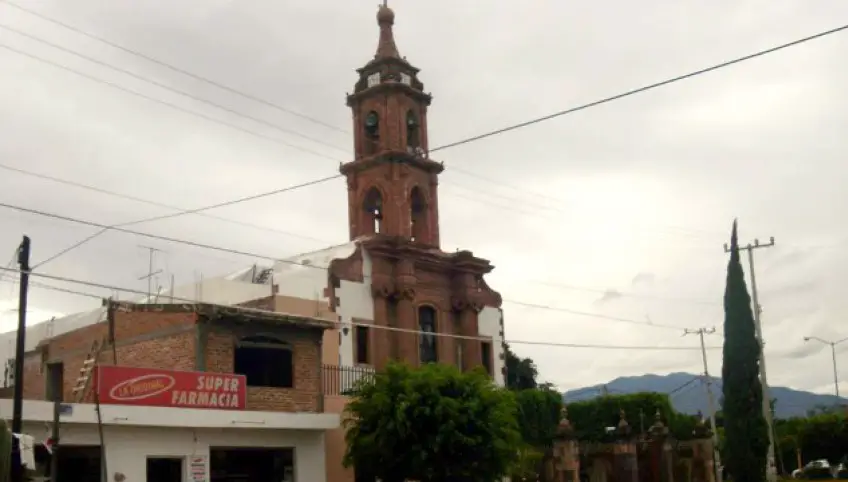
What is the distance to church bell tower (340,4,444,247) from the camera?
4144 cm

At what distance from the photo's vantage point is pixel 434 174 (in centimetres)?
Answer: 4375

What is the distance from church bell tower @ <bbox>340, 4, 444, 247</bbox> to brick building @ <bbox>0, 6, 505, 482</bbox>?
0.06 metres

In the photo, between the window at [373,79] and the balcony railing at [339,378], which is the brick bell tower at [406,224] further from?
the balcony railing at [339,378]

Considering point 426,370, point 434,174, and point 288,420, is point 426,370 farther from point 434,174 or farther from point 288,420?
point 434,174

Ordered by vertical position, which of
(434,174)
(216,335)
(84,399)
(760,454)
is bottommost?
(760,454)

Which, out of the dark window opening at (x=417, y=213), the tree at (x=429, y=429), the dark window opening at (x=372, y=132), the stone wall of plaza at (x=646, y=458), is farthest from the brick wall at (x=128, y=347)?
the stone wall of plaza at (x=646, y=458)

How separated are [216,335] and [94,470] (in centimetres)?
467

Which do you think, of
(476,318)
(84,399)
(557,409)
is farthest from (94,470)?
(557,409)

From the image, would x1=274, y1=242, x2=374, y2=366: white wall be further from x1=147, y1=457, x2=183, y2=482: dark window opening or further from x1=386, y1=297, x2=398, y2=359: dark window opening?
x1=147, y1=457, x2=183, y2=482: dark window opening

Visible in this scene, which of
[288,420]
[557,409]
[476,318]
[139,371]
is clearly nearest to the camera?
[139,371]

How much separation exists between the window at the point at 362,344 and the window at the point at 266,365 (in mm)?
8111

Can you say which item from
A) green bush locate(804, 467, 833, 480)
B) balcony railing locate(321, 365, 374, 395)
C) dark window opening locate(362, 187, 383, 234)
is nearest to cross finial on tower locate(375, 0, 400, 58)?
dark window opening locate(362, 187, 383, 234)

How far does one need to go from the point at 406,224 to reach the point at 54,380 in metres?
15.6

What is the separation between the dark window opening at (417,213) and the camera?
4284 cm
